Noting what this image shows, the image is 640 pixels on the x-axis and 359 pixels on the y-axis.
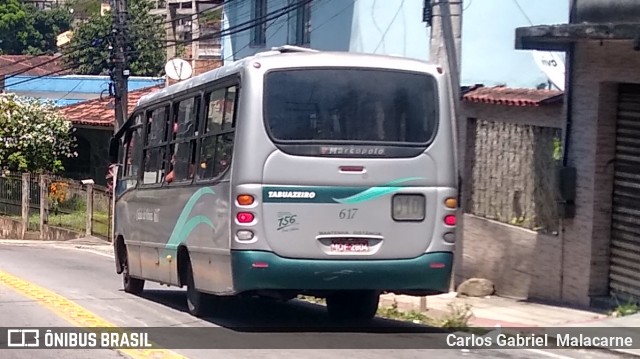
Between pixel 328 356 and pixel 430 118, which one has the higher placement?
pixel 430 118

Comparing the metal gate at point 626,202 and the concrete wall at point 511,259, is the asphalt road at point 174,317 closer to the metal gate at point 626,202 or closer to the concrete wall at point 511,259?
the concrete wall at point 511,259

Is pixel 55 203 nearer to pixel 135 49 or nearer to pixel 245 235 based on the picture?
pixel 135 49

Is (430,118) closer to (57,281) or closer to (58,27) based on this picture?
(57,281)

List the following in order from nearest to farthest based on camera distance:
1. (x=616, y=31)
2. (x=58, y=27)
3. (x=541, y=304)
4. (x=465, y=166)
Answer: (x=616, y=31)
(x=541, y=304)
(x=465, y=166)
(x=58, y=27)

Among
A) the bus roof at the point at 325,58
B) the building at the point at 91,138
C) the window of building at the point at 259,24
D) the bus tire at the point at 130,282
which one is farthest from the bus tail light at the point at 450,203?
the building at the point at 91,138

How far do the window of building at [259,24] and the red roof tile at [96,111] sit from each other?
8416 millimetres

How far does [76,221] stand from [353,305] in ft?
80.7

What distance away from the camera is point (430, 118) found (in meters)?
11.7

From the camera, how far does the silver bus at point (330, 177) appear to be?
11180 mm

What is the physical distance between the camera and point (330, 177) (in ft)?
36.9

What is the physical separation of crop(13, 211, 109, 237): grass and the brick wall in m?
21.8

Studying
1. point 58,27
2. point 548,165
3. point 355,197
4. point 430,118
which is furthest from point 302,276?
point 58,27

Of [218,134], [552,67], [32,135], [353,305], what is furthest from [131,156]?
[32,135]

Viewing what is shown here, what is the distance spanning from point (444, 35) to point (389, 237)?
398cm
